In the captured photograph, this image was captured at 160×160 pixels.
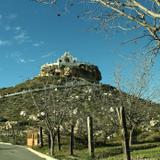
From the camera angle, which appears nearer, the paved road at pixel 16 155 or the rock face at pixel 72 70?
the paved road at pixel 16 155

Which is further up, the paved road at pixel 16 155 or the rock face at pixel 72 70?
the rock face at pixel 72 70

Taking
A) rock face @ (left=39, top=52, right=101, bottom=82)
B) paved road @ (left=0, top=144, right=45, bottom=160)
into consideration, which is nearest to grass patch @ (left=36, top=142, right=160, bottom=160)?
paved road @ (left=0, top=144, right=45, bottom=160)

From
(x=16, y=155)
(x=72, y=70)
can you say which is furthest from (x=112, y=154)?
(x=72, y=70)

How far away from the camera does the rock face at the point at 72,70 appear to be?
126m

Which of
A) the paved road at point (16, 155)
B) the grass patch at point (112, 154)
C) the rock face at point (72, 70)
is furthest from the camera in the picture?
the rock face at point (72, 70)

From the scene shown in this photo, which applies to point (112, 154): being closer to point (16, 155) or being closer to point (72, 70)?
point (16, 155)

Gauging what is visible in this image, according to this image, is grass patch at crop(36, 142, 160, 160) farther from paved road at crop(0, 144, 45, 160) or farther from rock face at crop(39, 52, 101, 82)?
rock face at crop(39, 52, 101, 82)

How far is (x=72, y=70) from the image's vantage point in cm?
12644

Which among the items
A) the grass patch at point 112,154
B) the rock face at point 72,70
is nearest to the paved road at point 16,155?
the grass patch at point 112,154

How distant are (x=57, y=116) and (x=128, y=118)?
545 centimetres

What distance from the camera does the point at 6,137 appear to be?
60906 mm

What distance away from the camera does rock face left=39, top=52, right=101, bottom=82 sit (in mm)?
125562

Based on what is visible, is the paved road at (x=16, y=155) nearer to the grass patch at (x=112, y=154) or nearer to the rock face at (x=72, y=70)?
the grass patch at (x=112, y=154)

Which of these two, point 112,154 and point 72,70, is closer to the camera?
point 112,154
